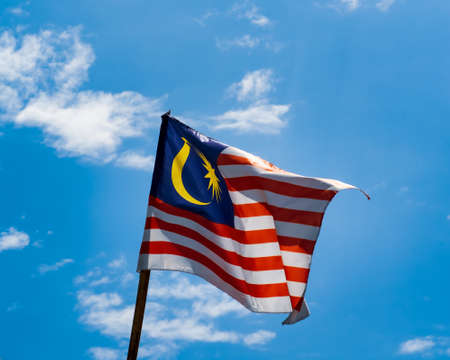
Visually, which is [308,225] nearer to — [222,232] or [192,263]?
[222,232]

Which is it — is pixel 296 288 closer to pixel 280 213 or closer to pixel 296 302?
pixel 296 302

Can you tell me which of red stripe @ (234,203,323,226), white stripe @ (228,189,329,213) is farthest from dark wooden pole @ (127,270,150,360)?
white stripe @ (228,189,329,213)

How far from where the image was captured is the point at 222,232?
11766 millimetres

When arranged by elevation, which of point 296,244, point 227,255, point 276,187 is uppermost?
point 276,187

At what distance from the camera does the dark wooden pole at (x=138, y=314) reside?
10.6 m

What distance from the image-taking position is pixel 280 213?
11.8 m

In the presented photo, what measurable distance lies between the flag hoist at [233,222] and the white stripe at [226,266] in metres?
0.02

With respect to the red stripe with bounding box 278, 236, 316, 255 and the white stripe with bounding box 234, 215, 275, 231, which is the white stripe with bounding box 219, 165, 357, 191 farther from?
the red stripe with bounding box 278, 236, 316, 255

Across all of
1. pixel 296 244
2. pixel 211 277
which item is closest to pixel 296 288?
pixel 296 244

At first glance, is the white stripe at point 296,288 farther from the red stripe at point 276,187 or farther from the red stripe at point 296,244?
the red stripe at point 276,187

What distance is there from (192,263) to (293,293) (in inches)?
92.3

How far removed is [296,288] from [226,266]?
1.63 metres

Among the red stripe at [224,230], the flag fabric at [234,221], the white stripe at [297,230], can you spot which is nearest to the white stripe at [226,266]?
the flag fabric at [234,221]

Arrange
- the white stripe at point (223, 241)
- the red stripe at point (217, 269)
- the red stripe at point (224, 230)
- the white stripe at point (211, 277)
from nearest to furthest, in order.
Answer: the white stripe at point (211, 277), the red stripe at point (217, 269), the white stripe at point (223, 241), the red stripe at point (224, 230)
